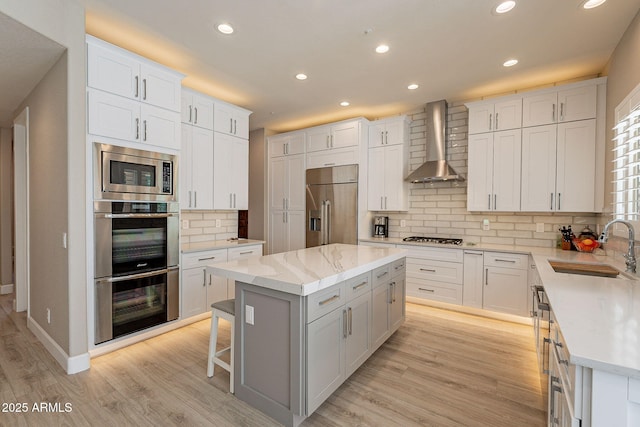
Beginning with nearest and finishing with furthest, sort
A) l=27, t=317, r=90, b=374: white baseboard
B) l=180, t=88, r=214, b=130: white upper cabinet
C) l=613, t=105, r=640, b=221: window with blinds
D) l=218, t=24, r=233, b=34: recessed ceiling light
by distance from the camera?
1. l=613, t=105, r=640, b=221: window with blinds
2. l=27, t=317, r=90, b=374: white baseboard
3. l=218, t=24, r=233, b=34: recessed ceiling light
4. l=180, t=88, r=214, b=130: white upper cabinet

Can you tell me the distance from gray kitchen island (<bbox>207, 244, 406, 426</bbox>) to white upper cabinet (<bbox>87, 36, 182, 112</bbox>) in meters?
1.94

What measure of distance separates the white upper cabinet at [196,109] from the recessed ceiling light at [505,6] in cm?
317

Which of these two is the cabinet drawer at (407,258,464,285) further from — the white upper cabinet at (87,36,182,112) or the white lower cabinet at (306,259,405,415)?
the white upper cabinet at (87,36,182,112)

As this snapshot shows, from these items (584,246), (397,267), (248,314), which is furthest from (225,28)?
(584,246)

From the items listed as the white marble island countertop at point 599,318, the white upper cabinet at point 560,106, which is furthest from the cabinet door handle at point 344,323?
the white upper cabinet at point 560,106

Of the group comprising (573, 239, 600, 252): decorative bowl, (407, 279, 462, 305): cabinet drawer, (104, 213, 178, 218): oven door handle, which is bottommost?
(407, 279, 462, 305): cabinet drawer

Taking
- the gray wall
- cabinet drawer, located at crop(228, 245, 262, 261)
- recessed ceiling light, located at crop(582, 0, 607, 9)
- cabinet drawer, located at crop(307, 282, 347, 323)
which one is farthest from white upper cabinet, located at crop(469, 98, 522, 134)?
the gray wall

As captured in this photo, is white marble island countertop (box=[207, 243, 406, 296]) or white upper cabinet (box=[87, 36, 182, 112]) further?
white upper cabinet (box=[87, 36, 182, 112])

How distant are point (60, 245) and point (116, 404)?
1.39 meters

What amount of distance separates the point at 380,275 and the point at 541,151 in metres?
2.57

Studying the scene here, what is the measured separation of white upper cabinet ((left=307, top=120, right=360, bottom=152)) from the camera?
4.62 metres

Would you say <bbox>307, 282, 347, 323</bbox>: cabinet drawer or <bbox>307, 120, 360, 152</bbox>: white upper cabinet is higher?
<bbox>307, 120, 360, 152</bbox>: white upper cabinet

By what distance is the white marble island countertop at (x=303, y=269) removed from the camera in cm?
173

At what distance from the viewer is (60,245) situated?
2.48 metres
